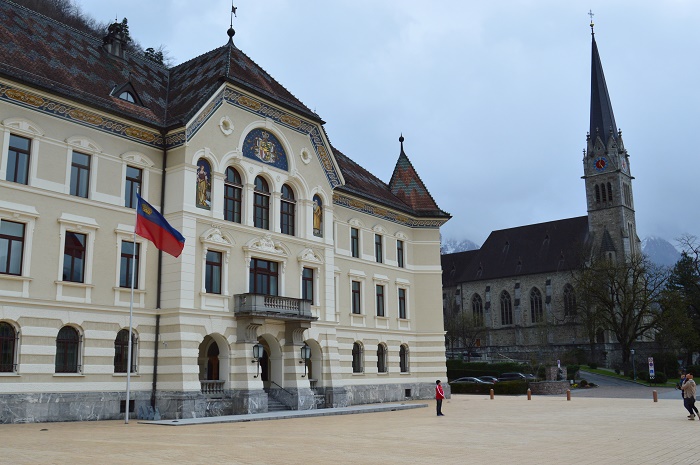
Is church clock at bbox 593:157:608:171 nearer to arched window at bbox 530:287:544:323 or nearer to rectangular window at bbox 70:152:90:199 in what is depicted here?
arched window at bbox 530:287:544:323

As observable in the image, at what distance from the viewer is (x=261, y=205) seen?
3409 centimetres

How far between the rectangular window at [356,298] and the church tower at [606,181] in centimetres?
6412

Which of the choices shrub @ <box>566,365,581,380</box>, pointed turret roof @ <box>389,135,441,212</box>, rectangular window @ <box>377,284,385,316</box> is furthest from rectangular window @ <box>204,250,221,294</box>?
shrub @ <box>566,365,581,380</box>

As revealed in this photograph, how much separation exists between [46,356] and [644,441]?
20470 mm

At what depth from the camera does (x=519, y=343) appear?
330 ft

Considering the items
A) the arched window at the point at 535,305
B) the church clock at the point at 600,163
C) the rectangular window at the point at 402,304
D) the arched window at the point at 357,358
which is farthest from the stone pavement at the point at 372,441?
the church clock at the point at 600,163

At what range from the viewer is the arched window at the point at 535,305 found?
328 ft

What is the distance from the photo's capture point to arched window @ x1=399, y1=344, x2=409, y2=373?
4509 cm

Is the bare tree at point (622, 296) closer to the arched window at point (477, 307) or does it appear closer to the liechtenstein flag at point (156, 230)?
the arched window at point (477, 307)

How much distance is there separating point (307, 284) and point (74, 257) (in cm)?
1265

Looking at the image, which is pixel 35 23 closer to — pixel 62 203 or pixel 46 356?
pixel 62 203

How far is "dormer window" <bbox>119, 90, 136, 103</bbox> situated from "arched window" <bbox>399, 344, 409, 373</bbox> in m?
23.3

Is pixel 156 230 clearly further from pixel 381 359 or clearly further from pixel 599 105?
pixel 599 105

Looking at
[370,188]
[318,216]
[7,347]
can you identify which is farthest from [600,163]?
[7,347]
